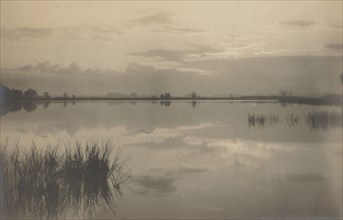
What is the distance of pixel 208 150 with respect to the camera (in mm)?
1104

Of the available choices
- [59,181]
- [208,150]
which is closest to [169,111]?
[208,150]

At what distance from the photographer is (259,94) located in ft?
3.65

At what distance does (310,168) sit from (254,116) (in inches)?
9.0

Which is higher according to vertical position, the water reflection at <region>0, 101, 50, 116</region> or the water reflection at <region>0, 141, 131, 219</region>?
the water reflection at <region>0, 101, 50, 116</region>

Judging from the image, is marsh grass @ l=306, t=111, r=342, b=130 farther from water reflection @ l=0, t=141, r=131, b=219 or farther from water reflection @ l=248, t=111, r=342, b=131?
water reflection @ l=0, t=141, r=131, b=219

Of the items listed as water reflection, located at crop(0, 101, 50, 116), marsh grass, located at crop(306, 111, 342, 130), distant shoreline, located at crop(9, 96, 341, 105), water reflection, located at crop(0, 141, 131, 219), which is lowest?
water reflection, located at crop(0, 141, 131, 219)

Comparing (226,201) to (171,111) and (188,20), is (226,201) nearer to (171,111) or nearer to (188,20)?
(171,111)

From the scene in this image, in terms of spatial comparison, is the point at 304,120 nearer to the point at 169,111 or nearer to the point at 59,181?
the point at 169,111

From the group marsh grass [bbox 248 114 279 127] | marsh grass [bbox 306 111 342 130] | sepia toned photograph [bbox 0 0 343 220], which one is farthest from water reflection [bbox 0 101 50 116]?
marsh grass [bbox 306 111 342 130]

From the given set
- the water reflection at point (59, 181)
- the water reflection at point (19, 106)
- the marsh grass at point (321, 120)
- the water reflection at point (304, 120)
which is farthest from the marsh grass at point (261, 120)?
the water reflection at point (19, 106)

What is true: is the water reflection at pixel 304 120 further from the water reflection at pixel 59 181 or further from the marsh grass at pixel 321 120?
the water reflection at pixel 59 181

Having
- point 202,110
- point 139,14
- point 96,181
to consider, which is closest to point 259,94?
point 202,110

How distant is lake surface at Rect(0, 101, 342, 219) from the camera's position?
1.09 meters

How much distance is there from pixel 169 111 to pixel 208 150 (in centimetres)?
16
